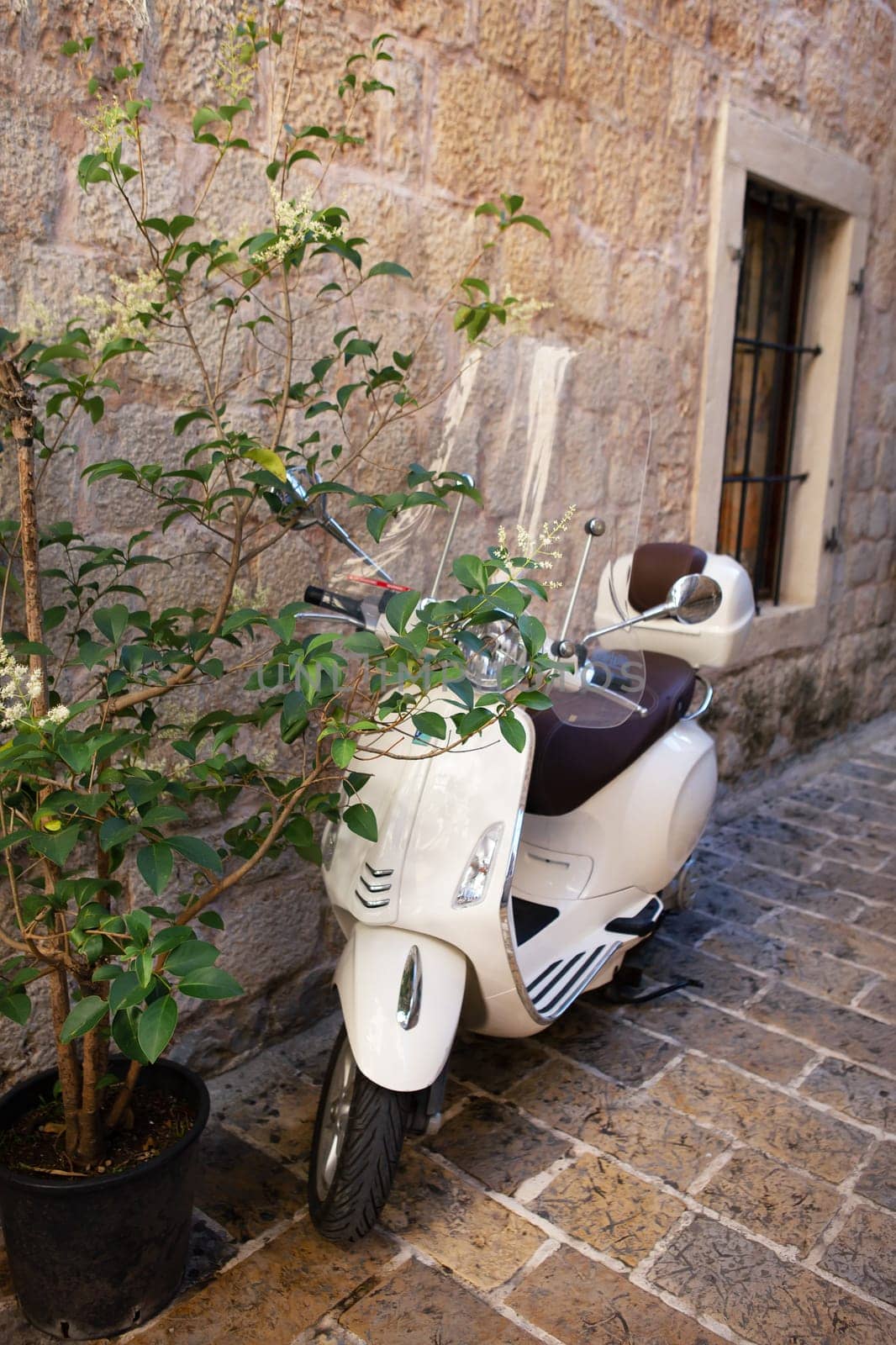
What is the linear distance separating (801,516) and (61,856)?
3994mm

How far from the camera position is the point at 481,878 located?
197 cm

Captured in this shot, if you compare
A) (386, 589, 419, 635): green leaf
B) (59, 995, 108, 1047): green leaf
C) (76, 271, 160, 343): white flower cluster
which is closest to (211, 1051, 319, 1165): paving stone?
(59, 995, 108, 1047): green leaf

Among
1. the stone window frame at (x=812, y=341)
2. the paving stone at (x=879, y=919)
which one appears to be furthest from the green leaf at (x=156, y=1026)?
the stone window frame at (x=812, y=341)

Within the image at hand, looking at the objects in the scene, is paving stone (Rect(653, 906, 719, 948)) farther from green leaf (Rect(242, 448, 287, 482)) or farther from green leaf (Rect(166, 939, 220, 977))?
green leaf (Rect(242, 448, 287, 482))

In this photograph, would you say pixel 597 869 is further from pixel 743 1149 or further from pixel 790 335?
pixel 790 335

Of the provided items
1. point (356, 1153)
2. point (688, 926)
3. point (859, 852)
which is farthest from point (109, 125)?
point (859, 852)

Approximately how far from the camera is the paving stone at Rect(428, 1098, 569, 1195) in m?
2.27

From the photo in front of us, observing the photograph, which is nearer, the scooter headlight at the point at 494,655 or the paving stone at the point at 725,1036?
the scooter headlight at the point at 494,655

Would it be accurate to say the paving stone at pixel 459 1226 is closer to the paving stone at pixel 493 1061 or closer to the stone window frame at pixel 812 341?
the paving stone at pixel 493 1061

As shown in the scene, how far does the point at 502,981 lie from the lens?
206cm

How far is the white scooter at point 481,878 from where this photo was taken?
195cm

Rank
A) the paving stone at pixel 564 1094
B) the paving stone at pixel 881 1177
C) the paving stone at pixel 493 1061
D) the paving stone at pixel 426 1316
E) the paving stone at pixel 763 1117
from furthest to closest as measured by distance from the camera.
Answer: the paving stone at pixel 493 1061 < the paving stone at pixel 564 1094 < the paving stone at pixel 763 1117 < the paving stone at pixel 881 1177 < the paving stone at pixel 426 1316

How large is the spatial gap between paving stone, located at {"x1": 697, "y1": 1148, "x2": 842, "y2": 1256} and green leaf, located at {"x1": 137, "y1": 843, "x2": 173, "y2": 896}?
132cm

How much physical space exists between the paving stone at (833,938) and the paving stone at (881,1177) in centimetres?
85
